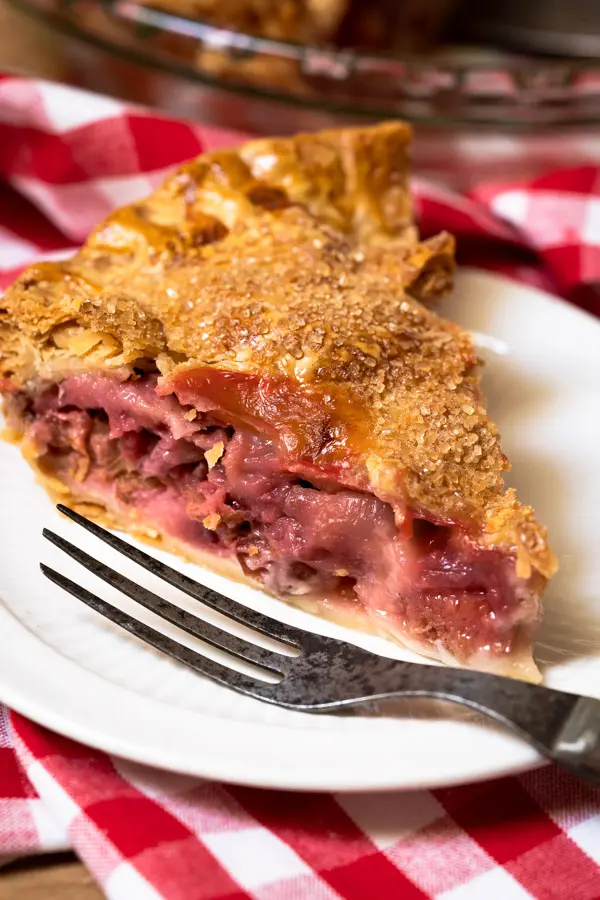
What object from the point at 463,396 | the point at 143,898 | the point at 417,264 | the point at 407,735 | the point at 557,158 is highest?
the point at 557,158

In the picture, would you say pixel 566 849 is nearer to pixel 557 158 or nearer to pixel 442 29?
pixel 557 158

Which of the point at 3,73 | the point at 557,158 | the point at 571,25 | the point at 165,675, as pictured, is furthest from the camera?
the point at 571,25

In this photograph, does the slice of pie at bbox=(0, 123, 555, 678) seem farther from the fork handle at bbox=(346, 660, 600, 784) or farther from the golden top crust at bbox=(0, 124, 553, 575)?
the fork handle at bbox=(346, 660, 600, 784)

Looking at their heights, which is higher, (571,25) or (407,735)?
(571,25)

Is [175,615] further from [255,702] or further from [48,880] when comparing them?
[48,880]

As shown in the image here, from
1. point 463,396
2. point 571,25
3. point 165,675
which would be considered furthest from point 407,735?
point 571,25

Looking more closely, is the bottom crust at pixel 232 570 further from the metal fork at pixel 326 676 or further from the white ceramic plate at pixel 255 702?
the metal fork at pixel 326 676
